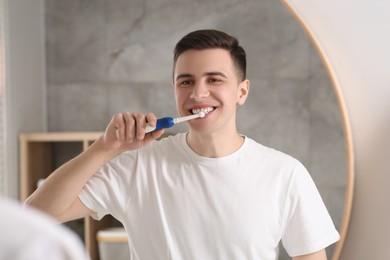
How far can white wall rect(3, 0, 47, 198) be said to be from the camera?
1183 millimetres

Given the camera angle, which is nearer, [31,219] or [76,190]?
[31,219]

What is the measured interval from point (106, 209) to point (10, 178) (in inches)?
18.8

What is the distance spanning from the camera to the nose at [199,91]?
2.56ft

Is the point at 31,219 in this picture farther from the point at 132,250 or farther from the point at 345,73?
the point at 345,73

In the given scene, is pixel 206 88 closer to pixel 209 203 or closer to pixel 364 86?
pixel 209 203

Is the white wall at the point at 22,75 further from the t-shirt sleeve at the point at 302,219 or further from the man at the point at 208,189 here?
the t-shirt sleeve at the point at 302,219

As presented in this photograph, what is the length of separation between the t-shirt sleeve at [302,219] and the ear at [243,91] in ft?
0.40

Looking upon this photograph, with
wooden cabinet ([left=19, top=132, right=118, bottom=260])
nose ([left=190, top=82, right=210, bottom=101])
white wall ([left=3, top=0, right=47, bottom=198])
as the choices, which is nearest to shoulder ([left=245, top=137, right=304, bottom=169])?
nose ([left=190, top=82, right=210, bottom=101])

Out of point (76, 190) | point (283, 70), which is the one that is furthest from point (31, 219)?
point (283, 70)

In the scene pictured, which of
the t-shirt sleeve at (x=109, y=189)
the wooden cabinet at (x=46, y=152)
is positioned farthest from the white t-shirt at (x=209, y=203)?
the wooden cabinet at (x=46, y=152)

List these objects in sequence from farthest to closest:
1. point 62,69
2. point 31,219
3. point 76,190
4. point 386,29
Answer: point 62,69, point 386,29, point 76,190, point 31,219

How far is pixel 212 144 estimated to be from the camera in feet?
2.69

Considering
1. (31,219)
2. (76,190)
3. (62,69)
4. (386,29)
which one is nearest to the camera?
(31,219)

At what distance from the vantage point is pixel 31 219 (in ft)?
0.87
